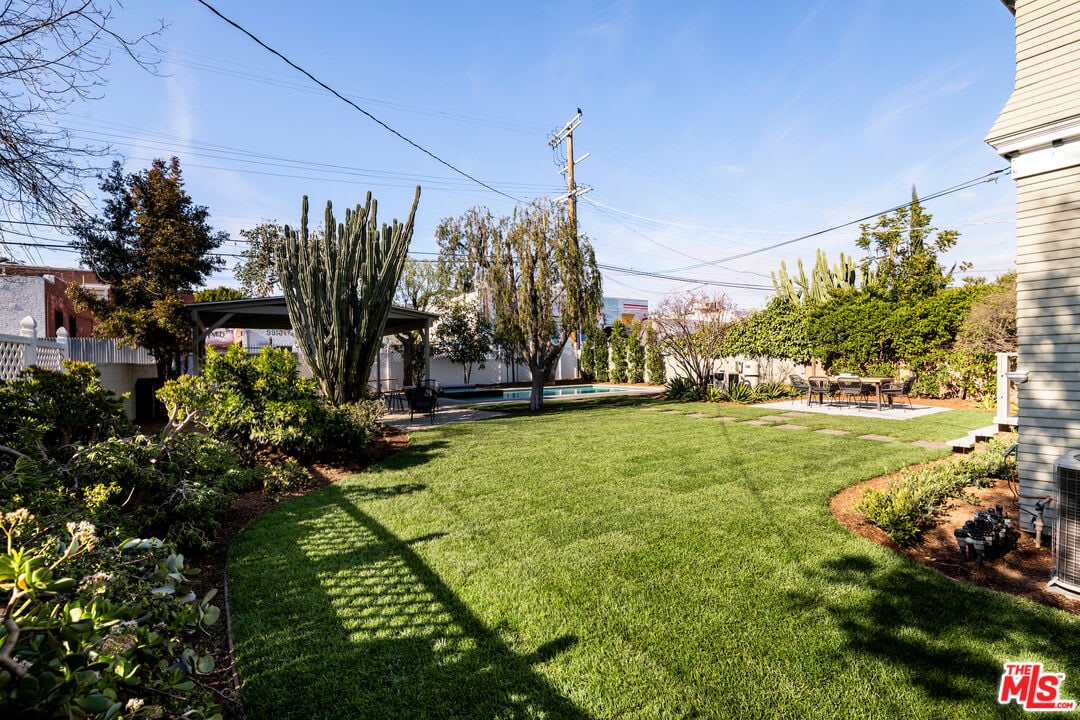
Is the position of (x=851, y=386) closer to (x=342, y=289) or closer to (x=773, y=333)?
(x=773, y=333)

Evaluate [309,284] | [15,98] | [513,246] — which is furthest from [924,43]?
[15,98]

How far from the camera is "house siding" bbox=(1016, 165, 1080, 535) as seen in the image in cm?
430

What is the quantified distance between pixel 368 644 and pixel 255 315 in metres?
13.8

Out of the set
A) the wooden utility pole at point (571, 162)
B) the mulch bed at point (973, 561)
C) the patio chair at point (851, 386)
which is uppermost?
the wooden utility pole at point (571, 162)

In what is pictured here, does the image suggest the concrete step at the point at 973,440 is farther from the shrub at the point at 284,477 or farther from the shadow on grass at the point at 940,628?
the shrub at the point at 284,477

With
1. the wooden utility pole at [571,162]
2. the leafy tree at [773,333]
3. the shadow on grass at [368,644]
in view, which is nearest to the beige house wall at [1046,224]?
the shadow on grass at [368,644]

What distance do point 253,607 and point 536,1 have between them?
472 inches

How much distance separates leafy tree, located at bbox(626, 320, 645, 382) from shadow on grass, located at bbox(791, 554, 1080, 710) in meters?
21.4

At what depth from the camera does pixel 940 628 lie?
2830 millimetres

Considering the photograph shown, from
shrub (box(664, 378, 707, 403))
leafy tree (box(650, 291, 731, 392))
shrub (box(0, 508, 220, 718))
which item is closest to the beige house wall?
shrub (box(0, 508, 220, 718))

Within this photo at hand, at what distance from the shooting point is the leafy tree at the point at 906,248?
1891cm

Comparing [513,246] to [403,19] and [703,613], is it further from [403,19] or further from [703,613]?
[703,613]

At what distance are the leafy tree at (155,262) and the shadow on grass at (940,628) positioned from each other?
15.6m

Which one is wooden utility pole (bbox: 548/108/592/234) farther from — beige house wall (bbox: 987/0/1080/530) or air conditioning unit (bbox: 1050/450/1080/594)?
air conditioning unit (bbox: 1050/450/1080/594)
